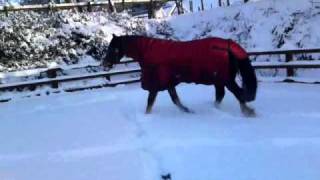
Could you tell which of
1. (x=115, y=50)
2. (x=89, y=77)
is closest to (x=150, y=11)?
(x=89, y=77)

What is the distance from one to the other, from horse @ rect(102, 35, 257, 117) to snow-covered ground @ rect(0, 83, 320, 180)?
0.38m

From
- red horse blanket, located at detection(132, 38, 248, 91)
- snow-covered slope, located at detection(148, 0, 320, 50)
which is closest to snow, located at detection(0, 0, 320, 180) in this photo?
snow-covered slope, located at detection(148, 0, 320, 50)

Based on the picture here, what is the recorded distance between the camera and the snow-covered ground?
5.74 meters

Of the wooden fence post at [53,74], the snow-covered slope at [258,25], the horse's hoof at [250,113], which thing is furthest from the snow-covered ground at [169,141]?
the snow-covered slope at [258,25]

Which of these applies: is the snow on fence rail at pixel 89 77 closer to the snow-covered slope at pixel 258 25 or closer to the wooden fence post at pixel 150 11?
the snow-covered slope at pixel 258 25

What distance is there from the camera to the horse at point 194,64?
27.2 feet

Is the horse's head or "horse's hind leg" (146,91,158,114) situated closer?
"horse's hind leg" (146,91,158,114)

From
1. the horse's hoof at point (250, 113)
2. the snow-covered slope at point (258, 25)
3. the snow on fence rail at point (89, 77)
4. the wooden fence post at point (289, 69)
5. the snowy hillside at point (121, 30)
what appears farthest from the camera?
the snowy hillside at point (121, 30)

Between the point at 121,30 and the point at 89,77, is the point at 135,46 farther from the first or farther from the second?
the point at 121,30

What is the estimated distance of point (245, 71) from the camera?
27.4 feet

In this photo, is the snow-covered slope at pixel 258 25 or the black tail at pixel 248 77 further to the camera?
the snow-covered slope at pixel 258 25

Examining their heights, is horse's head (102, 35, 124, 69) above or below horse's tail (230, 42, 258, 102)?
above

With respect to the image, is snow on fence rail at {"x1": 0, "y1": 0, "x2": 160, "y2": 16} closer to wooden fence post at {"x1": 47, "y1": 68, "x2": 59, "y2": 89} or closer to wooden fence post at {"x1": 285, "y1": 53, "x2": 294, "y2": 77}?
wooden fence post at {"x1": 47, "y1": 68, "x2": 59, "y2": 89}

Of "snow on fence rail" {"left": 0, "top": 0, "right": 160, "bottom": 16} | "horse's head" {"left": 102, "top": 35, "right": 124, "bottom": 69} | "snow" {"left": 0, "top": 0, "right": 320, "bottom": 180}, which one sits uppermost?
"snow on fence rail" {"left": 0, "top": 0, "right": 160, "bottom": 16}
